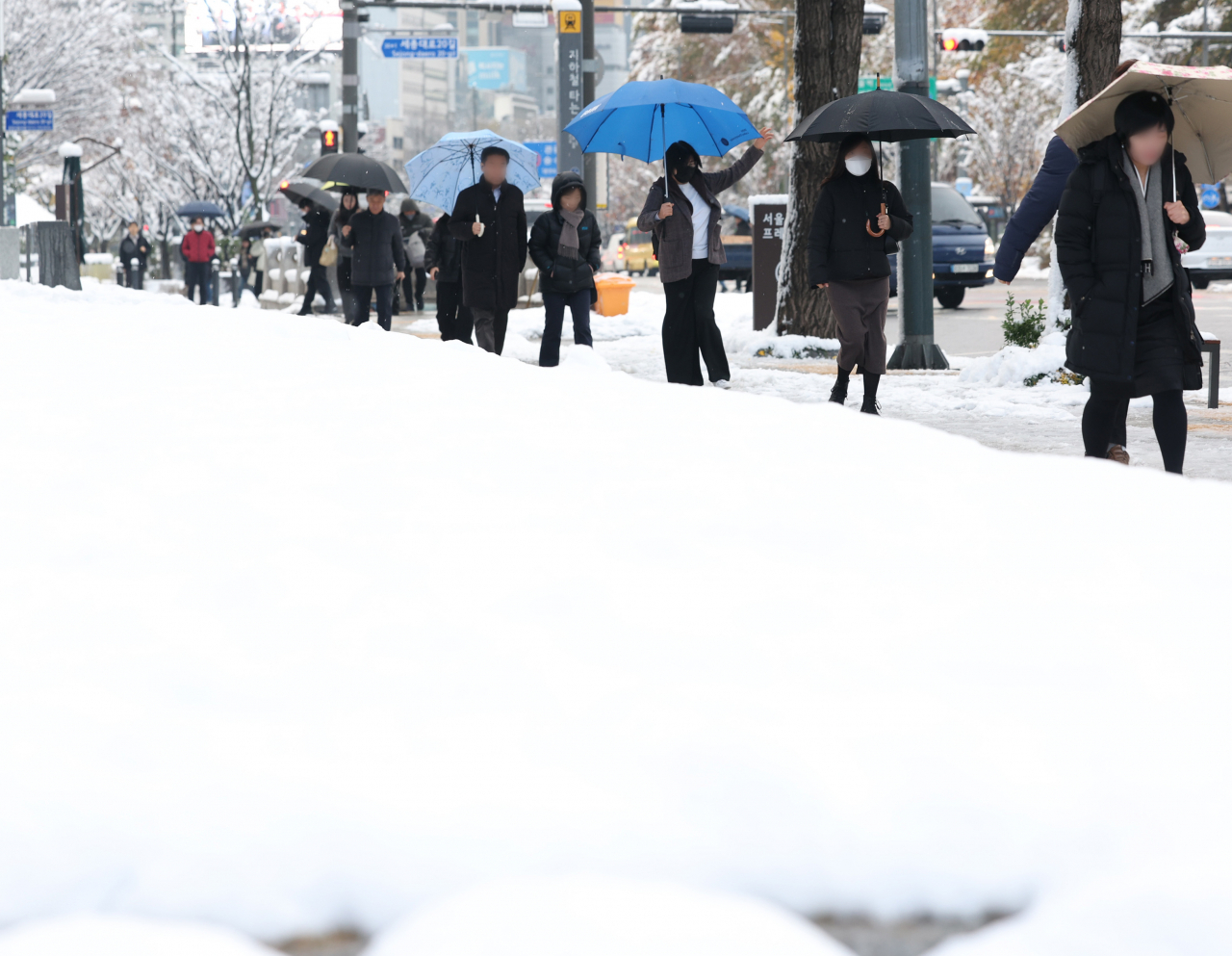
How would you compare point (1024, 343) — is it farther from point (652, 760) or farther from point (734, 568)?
point (652, 760)

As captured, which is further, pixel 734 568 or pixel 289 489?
pixel 289 489

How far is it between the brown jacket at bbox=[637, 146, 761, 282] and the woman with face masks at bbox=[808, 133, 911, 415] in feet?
3.43

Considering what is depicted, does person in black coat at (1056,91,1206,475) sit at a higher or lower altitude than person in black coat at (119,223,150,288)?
higher

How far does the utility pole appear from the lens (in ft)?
39.7

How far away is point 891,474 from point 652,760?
1.38 metres

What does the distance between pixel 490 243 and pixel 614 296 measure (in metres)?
10.5

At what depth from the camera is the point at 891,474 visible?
3.53 metres

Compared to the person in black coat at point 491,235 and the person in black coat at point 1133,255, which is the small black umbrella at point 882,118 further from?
the person in black coat at point 1133,255

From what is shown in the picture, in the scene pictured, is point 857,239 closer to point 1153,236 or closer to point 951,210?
point 1153,236

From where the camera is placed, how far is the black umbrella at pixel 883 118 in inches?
379

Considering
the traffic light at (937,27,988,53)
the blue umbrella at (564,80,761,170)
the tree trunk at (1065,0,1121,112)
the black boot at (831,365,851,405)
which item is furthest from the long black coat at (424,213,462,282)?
the traffic light at (937,27,988,53)

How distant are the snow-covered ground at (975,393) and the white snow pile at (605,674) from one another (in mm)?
3965

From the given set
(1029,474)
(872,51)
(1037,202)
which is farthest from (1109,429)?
(872,51)

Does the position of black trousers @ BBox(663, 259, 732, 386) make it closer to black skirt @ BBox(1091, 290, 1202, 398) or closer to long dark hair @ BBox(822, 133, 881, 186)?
long dark hair @ BBox(822, 133, 881, 186)
